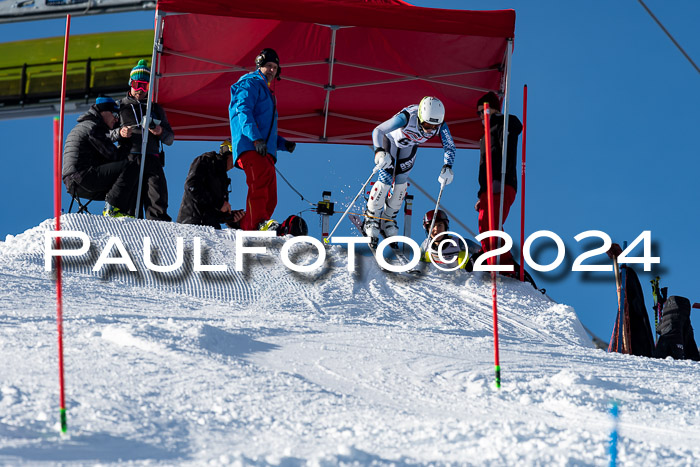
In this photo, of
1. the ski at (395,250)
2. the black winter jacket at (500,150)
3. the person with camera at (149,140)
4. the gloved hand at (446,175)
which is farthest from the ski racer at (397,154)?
the person with camera at (149,140)

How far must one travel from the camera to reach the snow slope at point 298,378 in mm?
2164

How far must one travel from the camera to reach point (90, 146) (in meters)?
6.31

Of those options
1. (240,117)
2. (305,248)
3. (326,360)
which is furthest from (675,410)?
(240,117)

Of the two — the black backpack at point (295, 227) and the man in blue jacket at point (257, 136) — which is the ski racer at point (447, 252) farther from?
the man in blue jacket at point (257, 136)

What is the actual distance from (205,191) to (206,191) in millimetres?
10

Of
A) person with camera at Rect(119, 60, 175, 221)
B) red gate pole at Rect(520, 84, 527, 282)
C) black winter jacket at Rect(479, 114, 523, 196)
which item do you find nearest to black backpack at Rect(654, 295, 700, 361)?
red gate pole at Rect(520, 84, 527, 282)

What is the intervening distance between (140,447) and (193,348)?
42.9 inches

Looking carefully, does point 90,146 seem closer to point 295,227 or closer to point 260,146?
point 260,146

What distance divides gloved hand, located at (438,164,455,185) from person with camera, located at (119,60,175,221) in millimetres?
2201

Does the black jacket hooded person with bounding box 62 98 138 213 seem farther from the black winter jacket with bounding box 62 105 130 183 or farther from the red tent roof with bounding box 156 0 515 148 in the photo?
the red tent roof with bounding box 156 0 515 148

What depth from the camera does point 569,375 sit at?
10.5 ft

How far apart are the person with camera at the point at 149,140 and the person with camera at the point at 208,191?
18 centimetres

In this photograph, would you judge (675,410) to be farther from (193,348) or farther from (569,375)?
(193,348)

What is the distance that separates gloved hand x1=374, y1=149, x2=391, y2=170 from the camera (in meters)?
6.28
